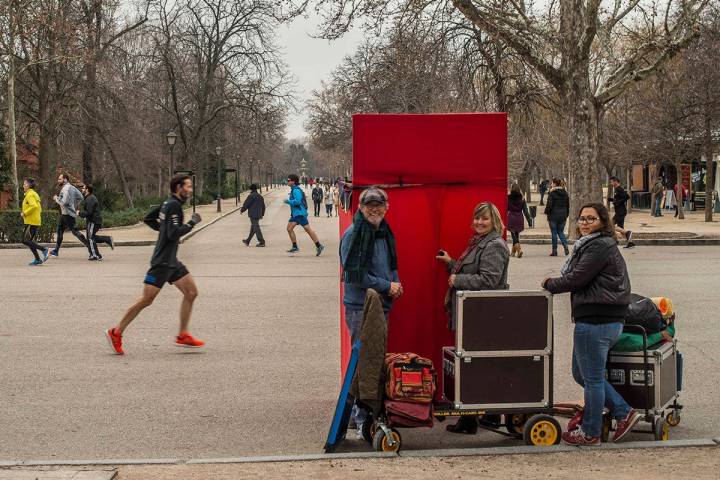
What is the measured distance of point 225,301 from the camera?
14875 millimetres

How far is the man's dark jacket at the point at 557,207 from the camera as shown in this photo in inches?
907

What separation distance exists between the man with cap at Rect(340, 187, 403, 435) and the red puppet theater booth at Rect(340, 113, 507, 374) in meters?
0.36

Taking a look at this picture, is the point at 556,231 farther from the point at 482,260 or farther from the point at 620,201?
the point at 482,260

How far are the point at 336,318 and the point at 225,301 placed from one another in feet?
8.08

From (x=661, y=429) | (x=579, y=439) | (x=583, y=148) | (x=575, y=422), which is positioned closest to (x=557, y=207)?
(x=583, y=148)

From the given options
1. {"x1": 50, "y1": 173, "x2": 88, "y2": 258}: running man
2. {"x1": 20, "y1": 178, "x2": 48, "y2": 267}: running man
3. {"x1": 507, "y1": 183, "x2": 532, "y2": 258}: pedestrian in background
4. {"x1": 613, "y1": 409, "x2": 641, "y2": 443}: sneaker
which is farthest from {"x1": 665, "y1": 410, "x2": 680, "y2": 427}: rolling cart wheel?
{"x1": 50, "y1": 173, "x2": 88, "y2": 258}: running man

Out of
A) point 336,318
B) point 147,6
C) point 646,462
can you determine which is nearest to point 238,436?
point 646,462

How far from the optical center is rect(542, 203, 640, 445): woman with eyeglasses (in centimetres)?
646

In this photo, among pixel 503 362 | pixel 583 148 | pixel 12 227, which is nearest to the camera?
pixel 503 362

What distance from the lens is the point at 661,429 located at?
678cm

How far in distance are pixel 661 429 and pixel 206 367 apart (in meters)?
4.57

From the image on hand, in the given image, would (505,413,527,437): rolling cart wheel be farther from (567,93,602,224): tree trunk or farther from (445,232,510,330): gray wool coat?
(567,93,602,224): tree trunk

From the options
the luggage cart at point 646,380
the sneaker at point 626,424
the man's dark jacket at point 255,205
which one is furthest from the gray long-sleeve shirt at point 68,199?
the sneaker at point 626,424

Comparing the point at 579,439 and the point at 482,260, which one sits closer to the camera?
the point at 579,439
